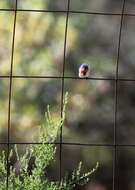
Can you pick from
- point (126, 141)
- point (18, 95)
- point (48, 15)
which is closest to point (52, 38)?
point (48, 15)

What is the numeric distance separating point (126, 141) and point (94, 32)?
71.2 inches

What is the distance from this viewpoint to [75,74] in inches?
370

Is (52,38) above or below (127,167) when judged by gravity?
above

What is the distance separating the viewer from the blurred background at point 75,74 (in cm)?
939

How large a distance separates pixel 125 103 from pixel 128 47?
903 mm

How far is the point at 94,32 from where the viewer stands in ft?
32.0

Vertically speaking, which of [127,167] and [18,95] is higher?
[18,95]

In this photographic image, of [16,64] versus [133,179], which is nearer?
[16,64]

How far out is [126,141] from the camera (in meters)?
9.84

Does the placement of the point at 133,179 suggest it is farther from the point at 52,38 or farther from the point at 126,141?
the point at 52,38

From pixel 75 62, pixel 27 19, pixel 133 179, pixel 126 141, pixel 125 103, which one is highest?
pixel 27 19

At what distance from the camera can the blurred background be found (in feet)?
30.8

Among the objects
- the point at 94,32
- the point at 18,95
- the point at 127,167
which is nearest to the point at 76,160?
the point at 127,167

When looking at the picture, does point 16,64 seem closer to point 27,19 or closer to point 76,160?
point 27,19
